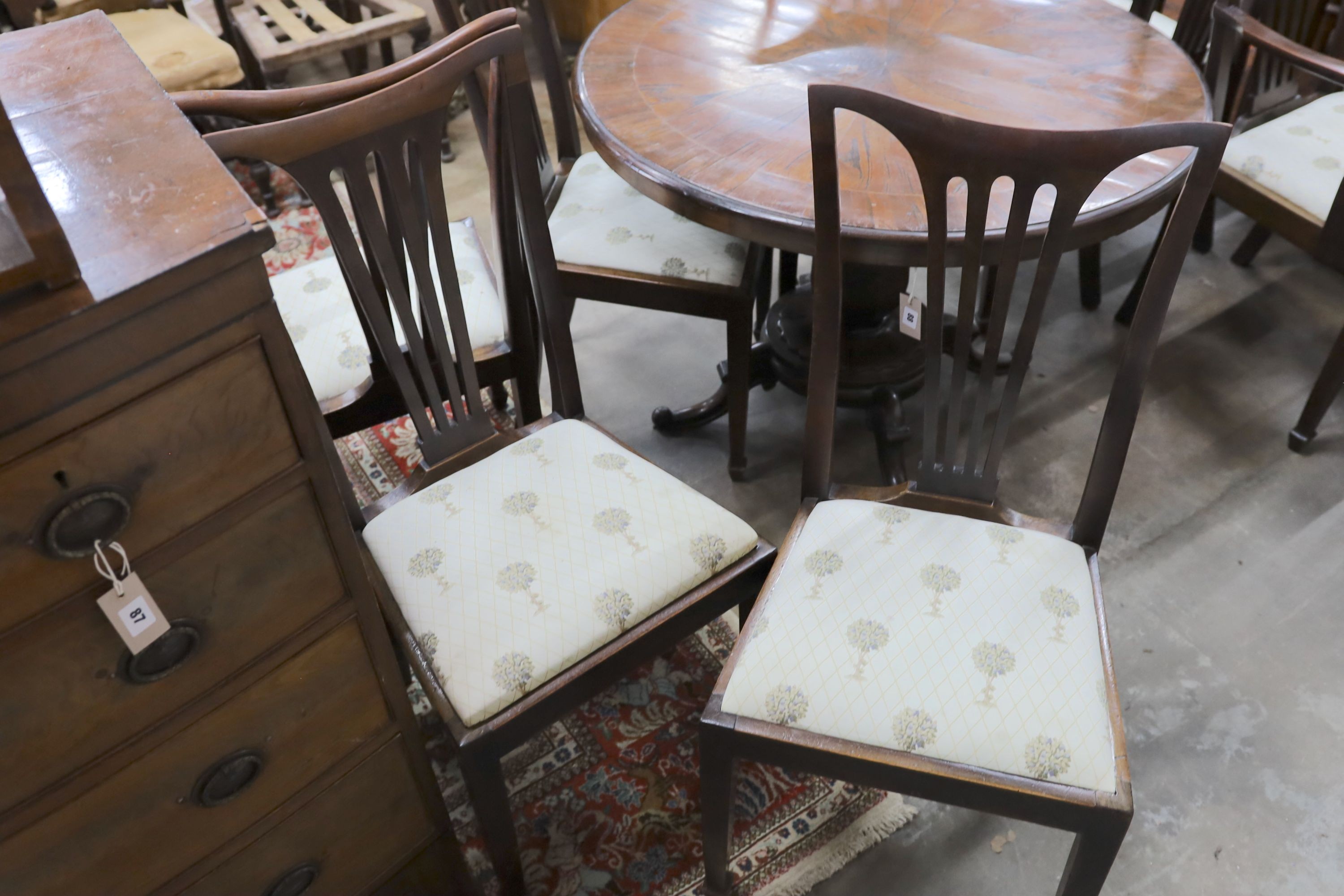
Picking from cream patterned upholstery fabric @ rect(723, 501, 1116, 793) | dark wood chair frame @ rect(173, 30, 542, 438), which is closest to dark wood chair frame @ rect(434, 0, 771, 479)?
dark wood chair frame @ rect(173, 30, 542, 438)

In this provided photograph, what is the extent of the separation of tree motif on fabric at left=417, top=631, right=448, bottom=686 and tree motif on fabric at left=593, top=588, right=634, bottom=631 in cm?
20

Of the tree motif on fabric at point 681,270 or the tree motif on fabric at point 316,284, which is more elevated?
the tree motif on fabric at point 316,284

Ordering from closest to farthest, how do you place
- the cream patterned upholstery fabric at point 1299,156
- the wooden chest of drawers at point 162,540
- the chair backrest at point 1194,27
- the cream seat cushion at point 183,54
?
the wooden chest of drawers at point 162,540
the cream patterned upholstery fabric at point 1299,156
the chair backrest at point 1194,27
the cream seat cushion at point 183,54

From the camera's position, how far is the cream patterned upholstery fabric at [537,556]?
1.14m

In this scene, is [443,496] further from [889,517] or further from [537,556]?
[889,517]

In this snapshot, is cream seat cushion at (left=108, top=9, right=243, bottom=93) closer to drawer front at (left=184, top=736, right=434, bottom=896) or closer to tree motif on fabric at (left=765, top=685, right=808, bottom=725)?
drawer front at (left=184, top=736, right=434, bottom=896)

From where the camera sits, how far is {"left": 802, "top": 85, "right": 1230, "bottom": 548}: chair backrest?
1.00 meters

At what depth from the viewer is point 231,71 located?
8.91ft

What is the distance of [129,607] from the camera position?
2.46 ft

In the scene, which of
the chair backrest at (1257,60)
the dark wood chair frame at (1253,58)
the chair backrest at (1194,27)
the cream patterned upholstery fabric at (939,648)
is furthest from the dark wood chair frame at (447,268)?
the chair backrest at (1194,27)

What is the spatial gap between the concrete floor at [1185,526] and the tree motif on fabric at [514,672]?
2.02ft

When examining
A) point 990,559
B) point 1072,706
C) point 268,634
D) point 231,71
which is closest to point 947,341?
point 990,559

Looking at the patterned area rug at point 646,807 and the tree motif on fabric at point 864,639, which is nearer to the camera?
the tree motif on fabric at point 864,639

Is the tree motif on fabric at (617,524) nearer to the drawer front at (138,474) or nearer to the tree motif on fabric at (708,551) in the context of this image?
the tree motif on fabric at (708,551)
